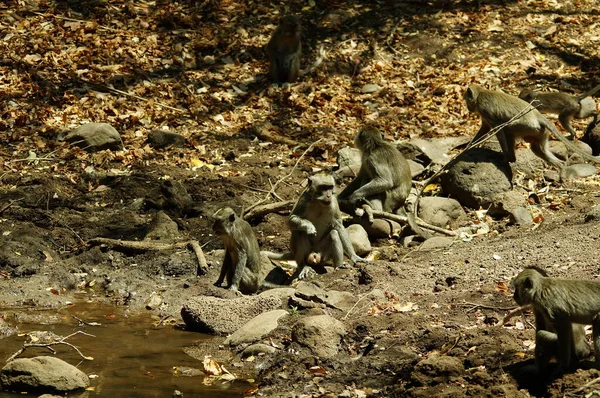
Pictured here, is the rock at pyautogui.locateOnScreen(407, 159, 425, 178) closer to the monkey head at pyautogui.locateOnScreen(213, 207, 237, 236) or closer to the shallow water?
the monkey head at pyautogui.locateOnScreen(213, 207, 237, 236)

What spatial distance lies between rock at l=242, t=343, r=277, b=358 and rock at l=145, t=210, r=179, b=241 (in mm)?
3764

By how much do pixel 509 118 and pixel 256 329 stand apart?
576 centimetres

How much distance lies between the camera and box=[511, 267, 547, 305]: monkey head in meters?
6.22

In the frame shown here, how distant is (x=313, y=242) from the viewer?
1108cm

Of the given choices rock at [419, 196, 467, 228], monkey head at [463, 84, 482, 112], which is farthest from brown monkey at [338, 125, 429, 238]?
monkey head at [463, 84, 482, 112]

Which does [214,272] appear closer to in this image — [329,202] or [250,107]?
[329,202]

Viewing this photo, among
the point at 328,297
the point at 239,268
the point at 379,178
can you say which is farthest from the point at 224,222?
the point at 379,178

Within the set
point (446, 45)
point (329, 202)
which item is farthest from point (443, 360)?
point (446, 45)

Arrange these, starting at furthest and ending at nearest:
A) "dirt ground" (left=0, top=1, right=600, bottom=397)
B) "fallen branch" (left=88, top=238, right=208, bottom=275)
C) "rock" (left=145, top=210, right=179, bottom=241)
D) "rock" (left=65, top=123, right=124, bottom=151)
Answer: "rock" (left=65, top=123, right=124, bottom=151)
"rock" (left=145, top=210, right=179, bottom=241)
"fallen branch" (left=88, top=238, right=208, bottom=275)
"dirt ground" (left=0, top=1, right=600, bottom=397)

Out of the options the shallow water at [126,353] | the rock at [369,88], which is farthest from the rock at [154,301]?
the rock at [369,88]

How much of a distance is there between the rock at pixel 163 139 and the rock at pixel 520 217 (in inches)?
231

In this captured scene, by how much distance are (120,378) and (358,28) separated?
1327cm

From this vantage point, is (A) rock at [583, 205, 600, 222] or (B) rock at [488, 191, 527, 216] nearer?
(A) rock at [583, 205, 600, 222]

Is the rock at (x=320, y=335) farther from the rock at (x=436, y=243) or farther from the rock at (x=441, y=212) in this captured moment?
the rock at (x=441, y=212)
